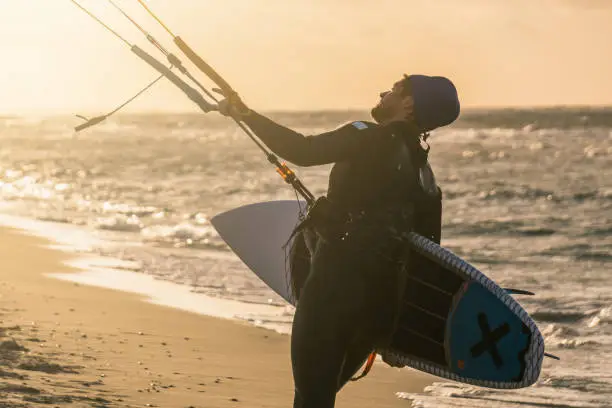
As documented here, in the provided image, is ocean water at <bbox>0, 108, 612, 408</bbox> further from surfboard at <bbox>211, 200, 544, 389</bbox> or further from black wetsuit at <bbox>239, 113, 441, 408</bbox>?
black wetsuit at <bbox>239, 113, 441, 408</bbox>

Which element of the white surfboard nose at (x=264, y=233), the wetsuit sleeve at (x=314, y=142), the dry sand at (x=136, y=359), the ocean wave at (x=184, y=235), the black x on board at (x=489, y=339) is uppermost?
the wetsuit sleeve at (x=314, y=142)

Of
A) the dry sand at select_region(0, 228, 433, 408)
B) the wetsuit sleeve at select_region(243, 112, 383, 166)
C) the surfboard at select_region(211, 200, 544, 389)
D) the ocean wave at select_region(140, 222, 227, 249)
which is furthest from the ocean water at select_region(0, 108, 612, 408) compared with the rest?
the wetsuit sleeve at select_region(243, 112, 383, 166)

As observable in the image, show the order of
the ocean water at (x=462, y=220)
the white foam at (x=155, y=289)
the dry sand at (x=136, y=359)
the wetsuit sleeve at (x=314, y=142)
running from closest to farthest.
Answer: the wetsuit sleeve at (x=314, y=142) < the dry sand at (x=136, y=359) < the ocean water at (x=462, y=220) < the white foam at (x=155, y=289)

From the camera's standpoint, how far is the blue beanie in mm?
4180

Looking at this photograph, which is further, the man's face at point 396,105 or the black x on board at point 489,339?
the black x on board at point 489,339

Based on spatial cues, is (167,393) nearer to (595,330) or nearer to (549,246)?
(595,330)

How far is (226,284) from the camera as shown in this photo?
497 inches

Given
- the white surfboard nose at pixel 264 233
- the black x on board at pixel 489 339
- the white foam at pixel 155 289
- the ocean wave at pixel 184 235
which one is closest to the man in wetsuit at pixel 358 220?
the black x on board at pixel 489 339

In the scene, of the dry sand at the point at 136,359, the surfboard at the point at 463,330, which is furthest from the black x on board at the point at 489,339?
the dry sand at the point at 136,359

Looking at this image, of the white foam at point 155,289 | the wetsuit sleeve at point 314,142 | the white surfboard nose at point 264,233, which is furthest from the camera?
the white foam at point 155,289

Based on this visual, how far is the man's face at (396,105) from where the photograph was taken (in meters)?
4.20

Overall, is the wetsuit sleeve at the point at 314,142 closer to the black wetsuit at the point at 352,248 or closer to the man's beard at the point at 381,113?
the black wetsuit at the point at 352,248

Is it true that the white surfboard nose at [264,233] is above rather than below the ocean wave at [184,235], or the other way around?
above

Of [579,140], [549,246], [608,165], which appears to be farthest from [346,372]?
[579,140]
